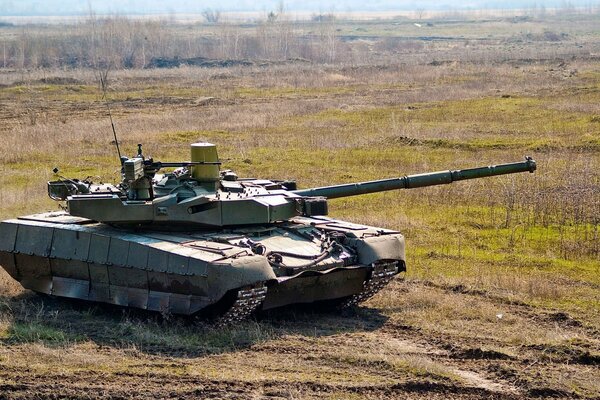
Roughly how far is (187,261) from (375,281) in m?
3.18

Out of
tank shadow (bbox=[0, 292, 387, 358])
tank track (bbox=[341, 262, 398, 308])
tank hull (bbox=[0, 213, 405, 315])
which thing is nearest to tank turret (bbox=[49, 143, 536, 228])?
tank hull (bbox=[0, 213, 405, 315])

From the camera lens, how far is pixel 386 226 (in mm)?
23625

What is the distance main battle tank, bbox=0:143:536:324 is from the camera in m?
15.3

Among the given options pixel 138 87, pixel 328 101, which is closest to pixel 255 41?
pixel 138 87

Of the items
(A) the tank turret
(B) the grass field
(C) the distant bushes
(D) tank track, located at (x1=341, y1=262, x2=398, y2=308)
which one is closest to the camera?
(B) the grass field

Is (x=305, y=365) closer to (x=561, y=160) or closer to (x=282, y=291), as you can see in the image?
(x=282, y=291)

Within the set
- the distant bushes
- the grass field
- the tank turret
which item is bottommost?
the distant bushes

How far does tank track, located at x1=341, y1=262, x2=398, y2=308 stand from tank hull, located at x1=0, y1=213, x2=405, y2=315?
0.13 feet

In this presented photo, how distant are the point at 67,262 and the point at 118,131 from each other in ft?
77.7

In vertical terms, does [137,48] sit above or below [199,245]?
below

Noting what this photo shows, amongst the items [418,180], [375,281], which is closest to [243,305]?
[375,281]

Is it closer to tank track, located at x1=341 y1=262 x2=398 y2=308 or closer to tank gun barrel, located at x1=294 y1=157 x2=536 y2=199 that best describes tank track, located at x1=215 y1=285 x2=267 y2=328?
tank track, located at x1=341 y1=262 x2=398 y2=308

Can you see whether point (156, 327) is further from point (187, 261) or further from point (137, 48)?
point (137, 48)

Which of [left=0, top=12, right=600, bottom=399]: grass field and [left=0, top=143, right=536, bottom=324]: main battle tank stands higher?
[left=0, top=143, right=536, bottom=324]: main battle tank
